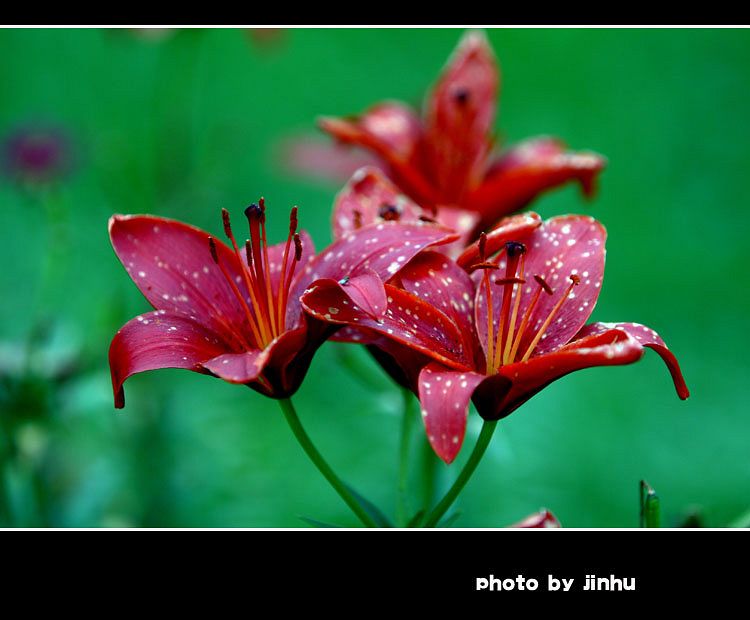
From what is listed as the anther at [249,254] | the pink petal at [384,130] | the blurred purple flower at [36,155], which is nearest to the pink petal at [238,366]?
the anther at [249,254]

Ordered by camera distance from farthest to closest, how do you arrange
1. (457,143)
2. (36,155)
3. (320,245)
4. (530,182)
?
(320,245), (36,155), (457,143), (530,182)

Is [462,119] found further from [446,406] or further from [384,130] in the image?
[446,406]

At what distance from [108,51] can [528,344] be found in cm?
196

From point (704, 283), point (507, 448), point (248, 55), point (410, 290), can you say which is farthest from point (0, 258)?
point (704, 283)

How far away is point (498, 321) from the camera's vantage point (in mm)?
815

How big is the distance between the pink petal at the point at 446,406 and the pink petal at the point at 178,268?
199 mm

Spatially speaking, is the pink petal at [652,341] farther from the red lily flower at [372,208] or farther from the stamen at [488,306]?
the red lily flower at [372,208]

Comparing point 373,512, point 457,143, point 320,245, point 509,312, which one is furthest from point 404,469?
point 320,245

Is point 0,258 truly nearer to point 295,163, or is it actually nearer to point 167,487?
point 295,163

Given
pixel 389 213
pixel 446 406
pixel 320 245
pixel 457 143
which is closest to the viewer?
pixel 446 406

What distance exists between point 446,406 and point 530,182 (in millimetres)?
482

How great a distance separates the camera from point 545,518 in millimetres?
737

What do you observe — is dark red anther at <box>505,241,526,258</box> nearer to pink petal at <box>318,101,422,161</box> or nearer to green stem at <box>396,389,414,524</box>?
green stem at <box>396,389,414,524</box>

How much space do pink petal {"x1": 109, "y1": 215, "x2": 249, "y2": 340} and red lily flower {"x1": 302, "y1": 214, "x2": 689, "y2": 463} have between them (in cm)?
14
